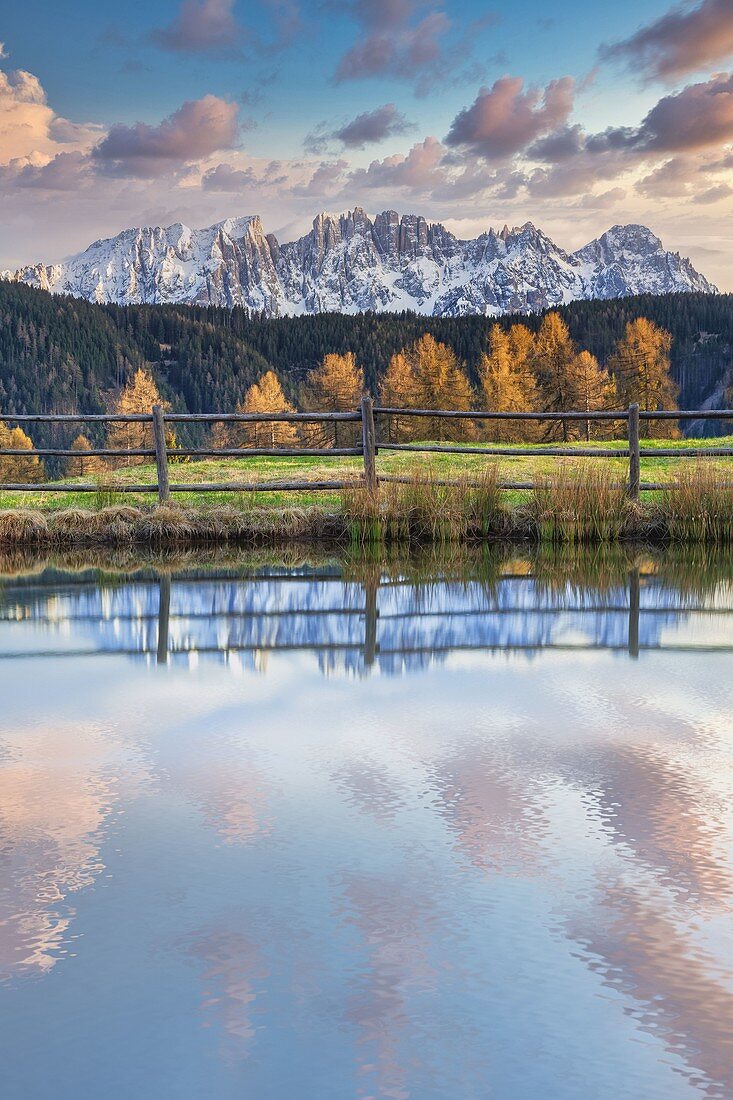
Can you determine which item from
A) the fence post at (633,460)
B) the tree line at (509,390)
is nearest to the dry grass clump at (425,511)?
the fence post at (633,460)

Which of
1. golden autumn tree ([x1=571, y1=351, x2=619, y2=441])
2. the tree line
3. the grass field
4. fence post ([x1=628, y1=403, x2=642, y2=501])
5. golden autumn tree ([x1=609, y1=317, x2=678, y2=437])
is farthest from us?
golden autumn tree ([x1=609, y1=317, x2=678, y2=437])

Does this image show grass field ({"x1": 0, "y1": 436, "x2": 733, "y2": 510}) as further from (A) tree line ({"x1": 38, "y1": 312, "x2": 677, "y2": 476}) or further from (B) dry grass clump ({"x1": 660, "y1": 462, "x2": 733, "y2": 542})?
(A) tree line ({"x1": 38, "y1": 312, "x2": 677, "y2": 476})

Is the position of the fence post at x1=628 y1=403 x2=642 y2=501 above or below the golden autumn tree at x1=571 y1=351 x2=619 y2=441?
below

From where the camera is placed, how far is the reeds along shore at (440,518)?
980 centimetres

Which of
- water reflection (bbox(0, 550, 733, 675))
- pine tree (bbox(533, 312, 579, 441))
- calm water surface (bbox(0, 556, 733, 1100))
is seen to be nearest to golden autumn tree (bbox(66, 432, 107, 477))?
water reflection (bbox(0, 550, 733, 675))

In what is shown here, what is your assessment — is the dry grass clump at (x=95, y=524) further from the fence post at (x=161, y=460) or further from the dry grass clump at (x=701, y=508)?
the dry grass clump at (x=701, y=508)

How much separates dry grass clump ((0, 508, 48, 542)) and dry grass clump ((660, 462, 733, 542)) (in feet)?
20.0

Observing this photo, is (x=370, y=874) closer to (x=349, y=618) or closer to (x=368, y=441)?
(x=349, y=618)

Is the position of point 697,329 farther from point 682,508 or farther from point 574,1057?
point 574,1057

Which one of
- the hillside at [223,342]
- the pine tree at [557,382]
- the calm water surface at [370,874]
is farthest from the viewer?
the hillside at [223,342]

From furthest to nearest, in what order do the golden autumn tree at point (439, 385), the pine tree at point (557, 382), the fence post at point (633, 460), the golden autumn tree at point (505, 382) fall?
the golden autumn tree at point (505, 382) → the golden autumn tree at point (439, 385) → the pine tree at point (557, 382) → the fence post at point (633, 460)

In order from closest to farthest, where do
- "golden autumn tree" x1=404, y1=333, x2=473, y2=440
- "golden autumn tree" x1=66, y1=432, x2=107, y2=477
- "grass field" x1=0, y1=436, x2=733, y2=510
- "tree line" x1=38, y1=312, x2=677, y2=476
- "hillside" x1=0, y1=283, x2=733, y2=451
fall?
"grass field" x1=0, y1=436, x2=733, y2=510 → "golden autumn tree" x1=66, y1=432, x2=107, y2=477 → "tree line" x1=38, y1=312, x2=677, y2=476 → "golden autumn tree" x1=404, y1=333, x2=473, y2=440 → "hillside" x1=0, y1=283, x2=733, y2=451

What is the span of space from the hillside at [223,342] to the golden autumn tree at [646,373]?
6384 centimetres

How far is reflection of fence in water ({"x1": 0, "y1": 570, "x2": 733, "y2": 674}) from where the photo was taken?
5.27 metres
